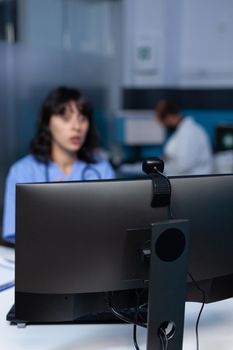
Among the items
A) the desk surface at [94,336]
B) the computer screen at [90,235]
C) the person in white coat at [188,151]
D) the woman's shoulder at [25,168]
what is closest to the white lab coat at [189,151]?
the person in white coat at [188,151]

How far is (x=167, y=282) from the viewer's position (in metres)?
1.03

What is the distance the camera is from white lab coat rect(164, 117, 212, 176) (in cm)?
397

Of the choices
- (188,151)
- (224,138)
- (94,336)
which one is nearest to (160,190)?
(94,336)

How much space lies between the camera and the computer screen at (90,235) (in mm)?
1021

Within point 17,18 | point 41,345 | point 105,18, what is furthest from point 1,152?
point 41,345

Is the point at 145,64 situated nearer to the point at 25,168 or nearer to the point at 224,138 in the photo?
the point at 224,138

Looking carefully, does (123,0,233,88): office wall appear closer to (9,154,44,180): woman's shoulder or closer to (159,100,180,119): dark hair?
(159,100,180,119): dark hair

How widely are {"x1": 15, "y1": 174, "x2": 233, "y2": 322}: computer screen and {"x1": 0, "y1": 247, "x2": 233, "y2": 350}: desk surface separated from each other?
0.16 m

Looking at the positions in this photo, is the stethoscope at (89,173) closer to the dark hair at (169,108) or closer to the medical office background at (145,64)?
the medical office background at (145,64)

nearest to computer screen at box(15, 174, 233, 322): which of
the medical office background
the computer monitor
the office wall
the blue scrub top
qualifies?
the computer monitor

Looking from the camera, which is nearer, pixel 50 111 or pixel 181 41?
pixel 50 111

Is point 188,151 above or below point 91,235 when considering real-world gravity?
below

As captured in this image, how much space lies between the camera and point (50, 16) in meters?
3.85

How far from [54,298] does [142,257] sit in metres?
0.21
